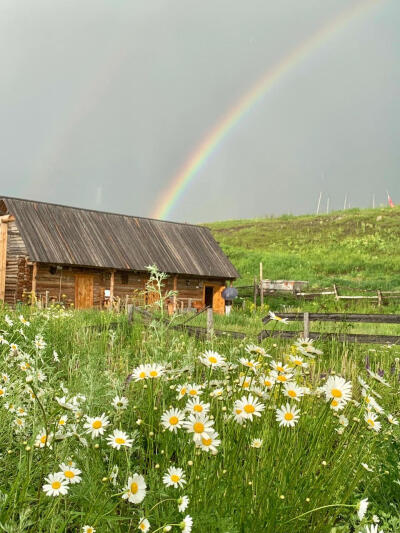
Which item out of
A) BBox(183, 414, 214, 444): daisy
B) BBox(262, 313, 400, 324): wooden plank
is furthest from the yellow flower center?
BBox(262, 313, 400, 324): wooden plank

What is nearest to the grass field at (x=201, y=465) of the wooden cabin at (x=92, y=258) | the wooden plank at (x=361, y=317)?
the wooden plank at (x=361, y=317)

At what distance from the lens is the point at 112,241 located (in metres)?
24.0

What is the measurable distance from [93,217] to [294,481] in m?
24.2

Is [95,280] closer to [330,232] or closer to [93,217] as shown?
[93,217]

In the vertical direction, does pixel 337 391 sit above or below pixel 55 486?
above

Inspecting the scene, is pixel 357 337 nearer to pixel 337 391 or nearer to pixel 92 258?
pixel 337 391

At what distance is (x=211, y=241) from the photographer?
28984 millimetres

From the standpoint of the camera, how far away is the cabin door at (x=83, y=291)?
2183cm

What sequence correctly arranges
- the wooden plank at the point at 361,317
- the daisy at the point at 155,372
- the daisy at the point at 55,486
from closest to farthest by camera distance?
1. the daisy at the point at 55,486
2. the daisy at the point at 155,372
3. the wooden plank at the point at 361,317

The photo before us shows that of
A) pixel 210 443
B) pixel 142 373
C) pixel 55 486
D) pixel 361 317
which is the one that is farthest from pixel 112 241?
pixel 55 486

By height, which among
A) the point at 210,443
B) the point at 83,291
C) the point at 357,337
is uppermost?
the point at 83,291

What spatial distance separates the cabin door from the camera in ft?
71.6

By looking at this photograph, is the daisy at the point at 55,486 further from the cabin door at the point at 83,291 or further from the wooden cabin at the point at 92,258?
the cabin door at the point at 83,291

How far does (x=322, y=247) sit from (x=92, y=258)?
30.9m
